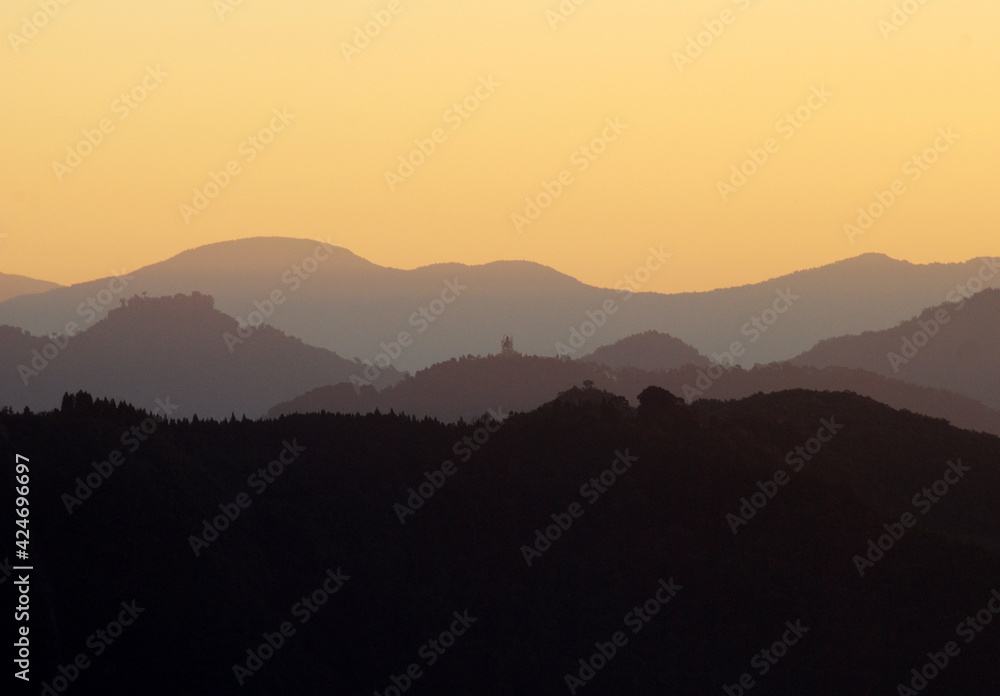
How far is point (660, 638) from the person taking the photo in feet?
84.7

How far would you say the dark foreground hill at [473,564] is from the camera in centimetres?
2364

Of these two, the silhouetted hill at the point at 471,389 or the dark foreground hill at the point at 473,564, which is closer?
the dark foreground hill at the point at 473,564

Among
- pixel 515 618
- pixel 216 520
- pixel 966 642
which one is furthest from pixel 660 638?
pixel 216 520

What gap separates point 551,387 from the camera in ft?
530

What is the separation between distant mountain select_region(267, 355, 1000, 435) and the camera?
455 ft

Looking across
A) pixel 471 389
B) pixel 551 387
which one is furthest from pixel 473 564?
pixel 471 389

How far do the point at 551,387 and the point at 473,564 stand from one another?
13430cm

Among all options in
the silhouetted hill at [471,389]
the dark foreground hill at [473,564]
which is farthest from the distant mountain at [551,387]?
the dark foreground hill at [473,564]

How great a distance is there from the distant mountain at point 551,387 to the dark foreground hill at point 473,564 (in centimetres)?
10718

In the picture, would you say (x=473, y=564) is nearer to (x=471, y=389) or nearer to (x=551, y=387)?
(x=551, y=387)

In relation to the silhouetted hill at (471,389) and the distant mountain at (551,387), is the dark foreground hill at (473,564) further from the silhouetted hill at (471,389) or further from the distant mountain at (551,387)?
the silhouetted hill at (471,389)

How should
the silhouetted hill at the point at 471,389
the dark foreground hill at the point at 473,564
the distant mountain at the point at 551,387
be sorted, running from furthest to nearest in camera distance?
the silhouetted hill at the point at 471,389 < the distant mountain at the point at 551,387 < the dark foreground hill at the point at 473,564

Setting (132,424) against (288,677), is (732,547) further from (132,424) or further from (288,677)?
(132,424)

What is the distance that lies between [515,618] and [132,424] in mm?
11274
